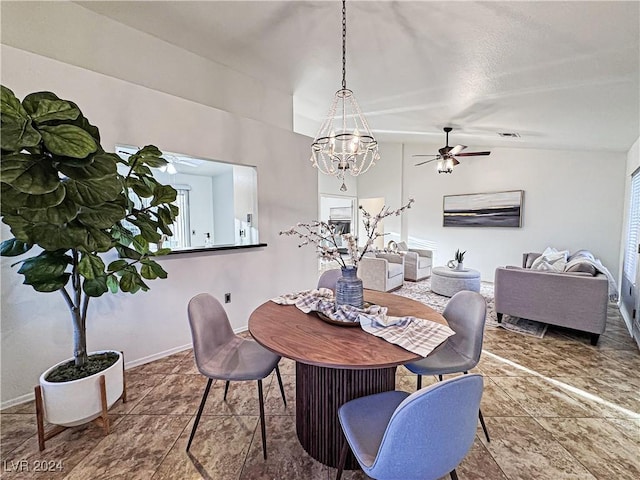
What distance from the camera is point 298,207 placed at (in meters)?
4.05

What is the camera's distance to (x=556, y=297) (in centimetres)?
324

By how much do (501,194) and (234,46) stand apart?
574 cm

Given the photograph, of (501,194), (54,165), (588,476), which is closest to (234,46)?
(54,165)

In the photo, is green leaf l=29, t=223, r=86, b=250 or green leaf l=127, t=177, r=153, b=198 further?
green leaf l=127, t=177, r=153, b=198

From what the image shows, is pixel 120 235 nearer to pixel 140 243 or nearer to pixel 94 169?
pixel 140 243

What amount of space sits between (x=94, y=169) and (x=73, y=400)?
1394mm

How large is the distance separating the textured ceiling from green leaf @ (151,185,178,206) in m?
1.57

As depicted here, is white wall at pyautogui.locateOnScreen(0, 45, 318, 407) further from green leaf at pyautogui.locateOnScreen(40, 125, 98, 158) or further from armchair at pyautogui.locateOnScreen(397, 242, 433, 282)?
armchair at pyautogui.locateOnScreen(397, 242, 433, 282)

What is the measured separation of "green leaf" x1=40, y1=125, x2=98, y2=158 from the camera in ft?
4.09

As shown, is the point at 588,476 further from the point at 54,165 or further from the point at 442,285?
the point at 442,285

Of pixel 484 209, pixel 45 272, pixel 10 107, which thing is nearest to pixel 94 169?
pixel 10 107

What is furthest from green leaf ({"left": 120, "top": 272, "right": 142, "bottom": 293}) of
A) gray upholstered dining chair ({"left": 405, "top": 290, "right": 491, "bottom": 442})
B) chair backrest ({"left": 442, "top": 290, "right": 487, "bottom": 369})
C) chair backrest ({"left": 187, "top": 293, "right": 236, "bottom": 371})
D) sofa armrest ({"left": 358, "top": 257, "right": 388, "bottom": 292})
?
sofa armrest ({"left": 358, "top": 257, "right": 388, "bottom": 292})

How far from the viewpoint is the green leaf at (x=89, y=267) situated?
163 cm

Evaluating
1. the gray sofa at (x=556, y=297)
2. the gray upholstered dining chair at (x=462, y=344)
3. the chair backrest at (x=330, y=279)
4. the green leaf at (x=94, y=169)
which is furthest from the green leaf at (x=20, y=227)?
the gray sofa at (x=556, y=297)
